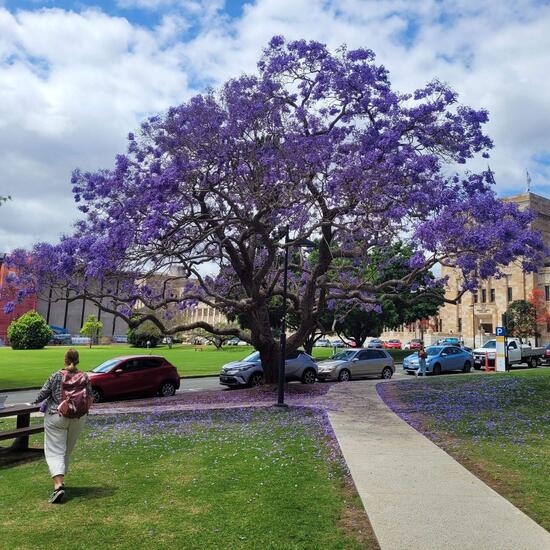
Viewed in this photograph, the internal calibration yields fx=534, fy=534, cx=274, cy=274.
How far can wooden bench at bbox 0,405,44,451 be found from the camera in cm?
826

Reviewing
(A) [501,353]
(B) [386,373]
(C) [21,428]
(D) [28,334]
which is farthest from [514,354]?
(D) [28,334]

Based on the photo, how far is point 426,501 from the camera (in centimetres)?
596

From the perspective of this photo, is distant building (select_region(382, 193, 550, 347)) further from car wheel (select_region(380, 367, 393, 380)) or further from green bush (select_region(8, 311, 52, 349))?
green bush (select_region(8, 311, 52, 349))

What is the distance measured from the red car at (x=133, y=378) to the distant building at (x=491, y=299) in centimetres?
5154

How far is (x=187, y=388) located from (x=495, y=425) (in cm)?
1522

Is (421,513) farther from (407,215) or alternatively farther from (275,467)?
(407,215)

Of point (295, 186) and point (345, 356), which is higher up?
point (295, 186)

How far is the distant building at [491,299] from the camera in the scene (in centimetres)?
6806

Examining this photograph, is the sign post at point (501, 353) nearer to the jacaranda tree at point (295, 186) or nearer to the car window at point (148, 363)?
the jacaranda tree at point (295, 186)

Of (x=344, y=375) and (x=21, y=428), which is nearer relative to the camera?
(x=21, y=428)

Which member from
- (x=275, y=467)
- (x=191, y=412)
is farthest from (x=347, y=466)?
(x=191, y=412)

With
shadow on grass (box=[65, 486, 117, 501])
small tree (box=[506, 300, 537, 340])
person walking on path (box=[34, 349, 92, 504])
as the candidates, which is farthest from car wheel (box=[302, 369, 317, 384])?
small tree (box=[506, 300, 537, 340])

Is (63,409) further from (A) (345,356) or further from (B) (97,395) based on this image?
(A) (345,356)

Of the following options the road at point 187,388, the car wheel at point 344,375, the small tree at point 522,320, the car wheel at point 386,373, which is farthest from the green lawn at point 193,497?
the small tree at point 522,320
